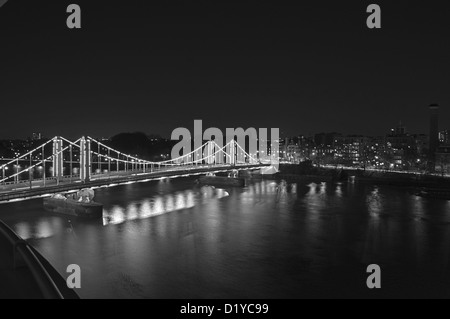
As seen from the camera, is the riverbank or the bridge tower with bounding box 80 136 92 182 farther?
the riverbank

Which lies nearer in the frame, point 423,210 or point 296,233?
point 296,233

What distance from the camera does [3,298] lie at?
198 centimetres

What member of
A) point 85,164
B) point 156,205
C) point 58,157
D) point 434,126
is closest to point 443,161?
point 434,126

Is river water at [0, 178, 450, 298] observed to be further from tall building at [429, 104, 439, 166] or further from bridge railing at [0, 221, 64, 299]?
tall building at [429, 104, 439, 166]

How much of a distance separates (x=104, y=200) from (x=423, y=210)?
11.6 metres

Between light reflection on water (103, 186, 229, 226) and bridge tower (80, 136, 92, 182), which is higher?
bridge tower (80, 136, 92, 182)

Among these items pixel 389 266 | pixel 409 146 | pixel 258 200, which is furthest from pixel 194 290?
pixel 409 146

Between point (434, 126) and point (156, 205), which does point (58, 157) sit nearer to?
point (156, 205)

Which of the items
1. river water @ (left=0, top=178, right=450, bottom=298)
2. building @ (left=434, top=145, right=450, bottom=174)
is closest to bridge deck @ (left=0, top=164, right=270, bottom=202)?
river water @ (left=0, top=178, right=450, bottom=298)

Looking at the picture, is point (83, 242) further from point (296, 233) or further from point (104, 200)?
point (104, 200)

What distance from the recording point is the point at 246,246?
906 centimetres

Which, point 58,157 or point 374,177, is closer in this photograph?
point 58,157

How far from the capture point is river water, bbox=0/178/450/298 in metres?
6.45

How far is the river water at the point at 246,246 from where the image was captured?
21.1 feet
